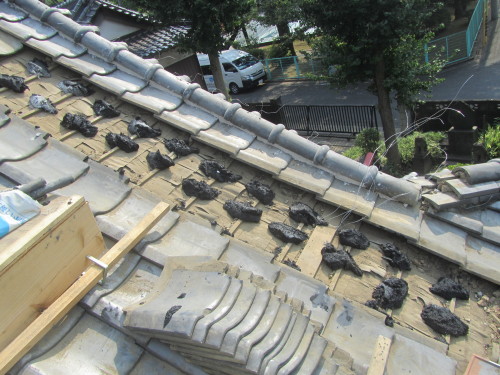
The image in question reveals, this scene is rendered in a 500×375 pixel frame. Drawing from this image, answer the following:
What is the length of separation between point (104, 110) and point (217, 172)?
5.18 feet

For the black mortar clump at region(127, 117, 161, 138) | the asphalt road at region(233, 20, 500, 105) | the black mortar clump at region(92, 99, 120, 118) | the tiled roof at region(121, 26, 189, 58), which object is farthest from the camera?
the asphalt road at region(233, 20, 500, 105)

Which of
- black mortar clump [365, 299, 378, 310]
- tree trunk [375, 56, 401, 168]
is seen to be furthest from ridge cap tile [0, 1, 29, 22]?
tree trunk [375, 56, 401, 168]

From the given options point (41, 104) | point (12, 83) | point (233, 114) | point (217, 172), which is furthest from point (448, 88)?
point (12, 83)

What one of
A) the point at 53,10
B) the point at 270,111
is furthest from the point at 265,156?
the point at 270,111

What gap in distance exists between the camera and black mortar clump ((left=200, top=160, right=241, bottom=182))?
4.37m

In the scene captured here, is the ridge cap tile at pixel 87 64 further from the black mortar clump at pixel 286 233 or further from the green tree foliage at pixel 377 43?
the green tree foliage at pixel 377 43

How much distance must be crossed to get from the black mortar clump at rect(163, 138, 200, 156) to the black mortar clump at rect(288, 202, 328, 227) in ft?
4.34

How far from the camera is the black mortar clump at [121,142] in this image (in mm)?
4398

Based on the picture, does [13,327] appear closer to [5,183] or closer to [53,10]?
[5,183]

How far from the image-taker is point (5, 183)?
351 cm

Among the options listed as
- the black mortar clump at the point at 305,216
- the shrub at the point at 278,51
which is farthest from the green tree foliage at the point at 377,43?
the shrub at the point at 278,51

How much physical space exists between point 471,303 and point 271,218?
6.27 feet

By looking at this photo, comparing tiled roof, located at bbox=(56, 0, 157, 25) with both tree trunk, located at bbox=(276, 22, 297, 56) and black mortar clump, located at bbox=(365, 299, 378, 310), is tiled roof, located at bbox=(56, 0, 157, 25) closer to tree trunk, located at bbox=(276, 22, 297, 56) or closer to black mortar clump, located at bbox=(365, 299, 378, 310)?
tree trunk, located at bbox=(276, 22, 297, 56)

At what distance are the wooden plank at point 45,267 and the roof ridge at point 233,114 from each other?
231 centimetres
